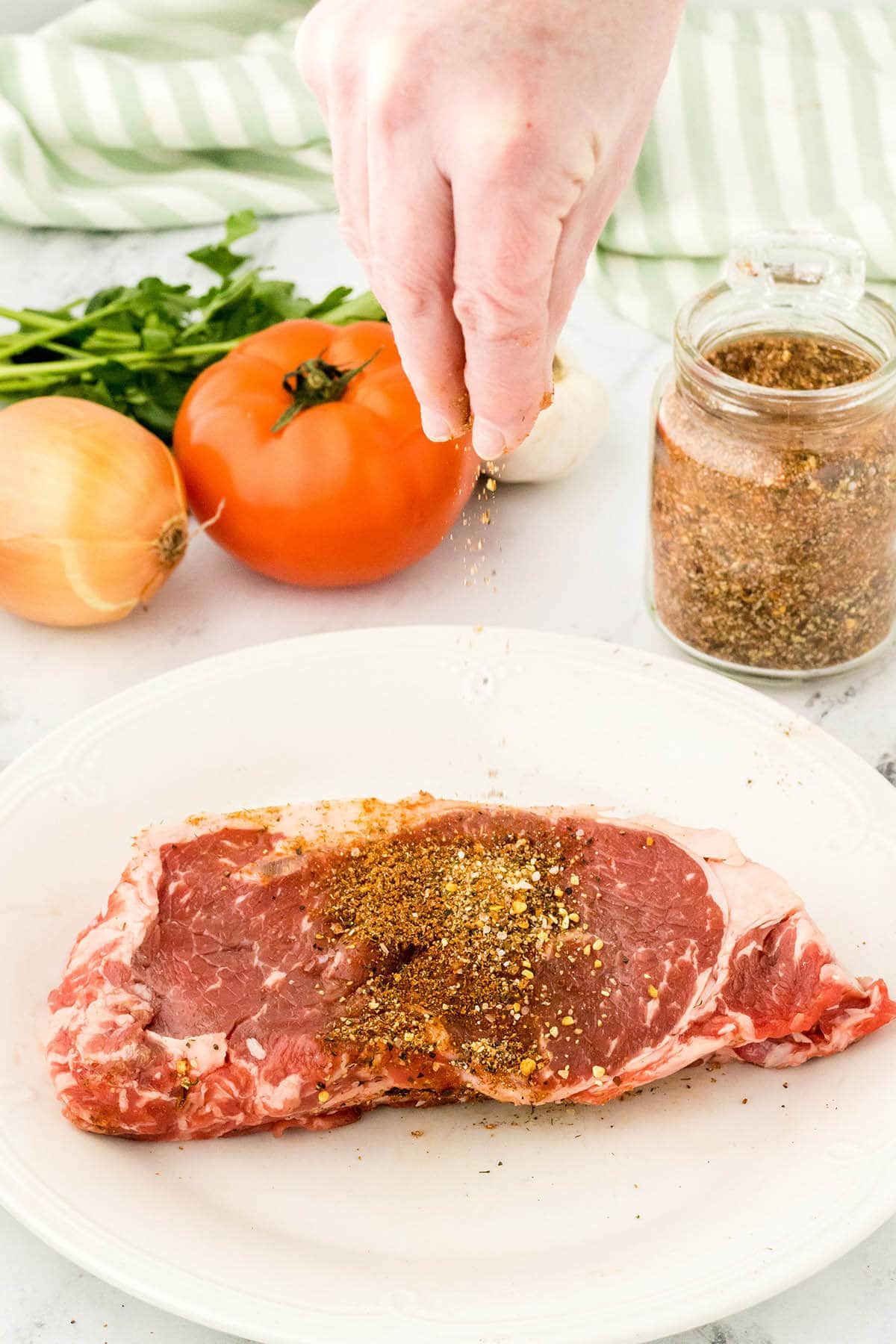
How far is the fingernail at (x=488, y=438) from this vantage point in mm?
1424

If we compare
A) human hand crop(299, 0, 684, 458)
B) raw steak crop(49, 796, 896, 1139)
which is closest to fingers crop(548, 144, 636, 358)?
human hand crop(299, 0, 684, 458)

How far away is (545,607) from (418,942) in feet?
3.38

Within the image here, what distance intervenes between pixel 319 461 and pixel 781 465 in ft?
2.68

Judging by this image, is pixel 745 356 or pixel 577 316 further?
pixel 577 316

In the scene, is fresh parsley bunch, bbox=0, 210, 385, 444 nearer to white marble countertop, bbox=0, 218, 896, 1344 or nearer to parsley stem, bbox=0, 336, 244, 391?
parsley stem, bbox=0, 336, 244, 391

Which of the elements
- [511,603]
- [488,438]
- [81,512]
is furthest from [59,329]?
[488,438]

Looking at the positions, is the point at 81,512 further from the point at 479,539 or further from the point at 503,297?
the point at 503,297

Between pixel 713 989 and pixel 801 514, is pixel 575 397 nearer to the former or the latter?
pixel 801 514

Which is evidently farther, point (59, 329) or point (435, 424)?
point (59, 329)

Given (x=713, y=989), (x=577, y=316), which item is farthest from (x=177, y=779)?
(x=577, y=316)

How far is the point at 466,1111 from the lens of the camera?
1826 mm

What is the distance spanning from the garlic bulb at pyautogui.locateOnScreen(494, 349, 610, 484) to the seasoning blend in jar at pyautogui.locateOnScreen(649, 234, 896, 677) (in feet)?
1.20

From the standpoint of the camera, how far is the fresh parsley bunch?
285 cm

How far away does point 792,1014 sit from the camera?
1.75 metres
